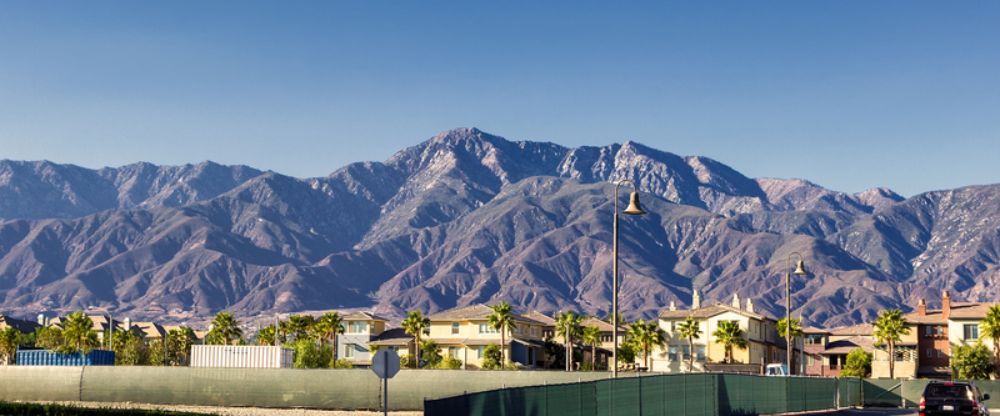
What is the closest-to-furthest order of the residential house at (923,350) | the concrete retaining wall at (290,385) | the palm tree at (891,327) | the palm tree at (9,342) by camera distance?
the concrete retaining wall at (290,385), the palm tree at (891,327), the palm tree at (9,342), the residential house at (923,350)

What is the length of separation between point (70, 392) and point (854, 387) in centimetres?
4628

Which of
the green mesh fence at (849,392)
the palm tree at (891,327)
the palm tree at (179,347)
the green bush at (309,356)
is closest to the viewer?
the green mesh fence at (849,392)

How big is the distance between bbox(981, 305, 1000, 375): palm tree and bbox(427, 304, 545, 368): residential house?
52854 mm

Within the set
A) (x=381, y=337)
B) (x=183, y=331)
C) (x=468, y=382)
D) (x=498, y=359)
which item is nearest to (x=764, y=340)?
(x=498, y=359)

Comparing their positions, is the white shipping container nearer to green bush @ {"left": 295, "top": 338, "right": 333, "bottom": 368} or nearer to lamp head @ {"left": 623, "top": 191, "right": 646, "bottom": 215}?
green bush @ {"left": 295, "top": 338, "right": 333, "bottom": 368}

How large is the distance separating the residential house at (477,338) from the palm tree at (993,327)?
5285cm

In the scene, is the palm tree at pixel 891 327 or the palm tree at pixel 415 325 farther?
the palm tree at pixel 415 325

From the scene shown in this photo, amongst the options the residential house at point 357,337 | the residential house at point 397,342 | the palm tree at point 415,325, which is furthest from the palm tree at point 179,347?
the palm tree at point 415,325

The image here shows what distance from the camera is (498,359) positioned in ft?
524

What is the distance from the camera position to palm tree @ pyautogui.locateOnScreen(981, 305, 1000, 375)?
139m

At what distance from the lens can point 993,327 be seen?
13875 cm

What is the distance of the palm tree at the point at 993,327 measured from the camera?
139m

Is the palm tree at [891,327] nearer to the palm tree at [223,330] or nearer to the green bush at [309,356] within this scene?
the green bush at [309,356]

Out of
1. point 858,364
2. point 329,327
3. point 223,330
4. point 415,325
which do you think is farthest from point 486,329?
point 858,364
